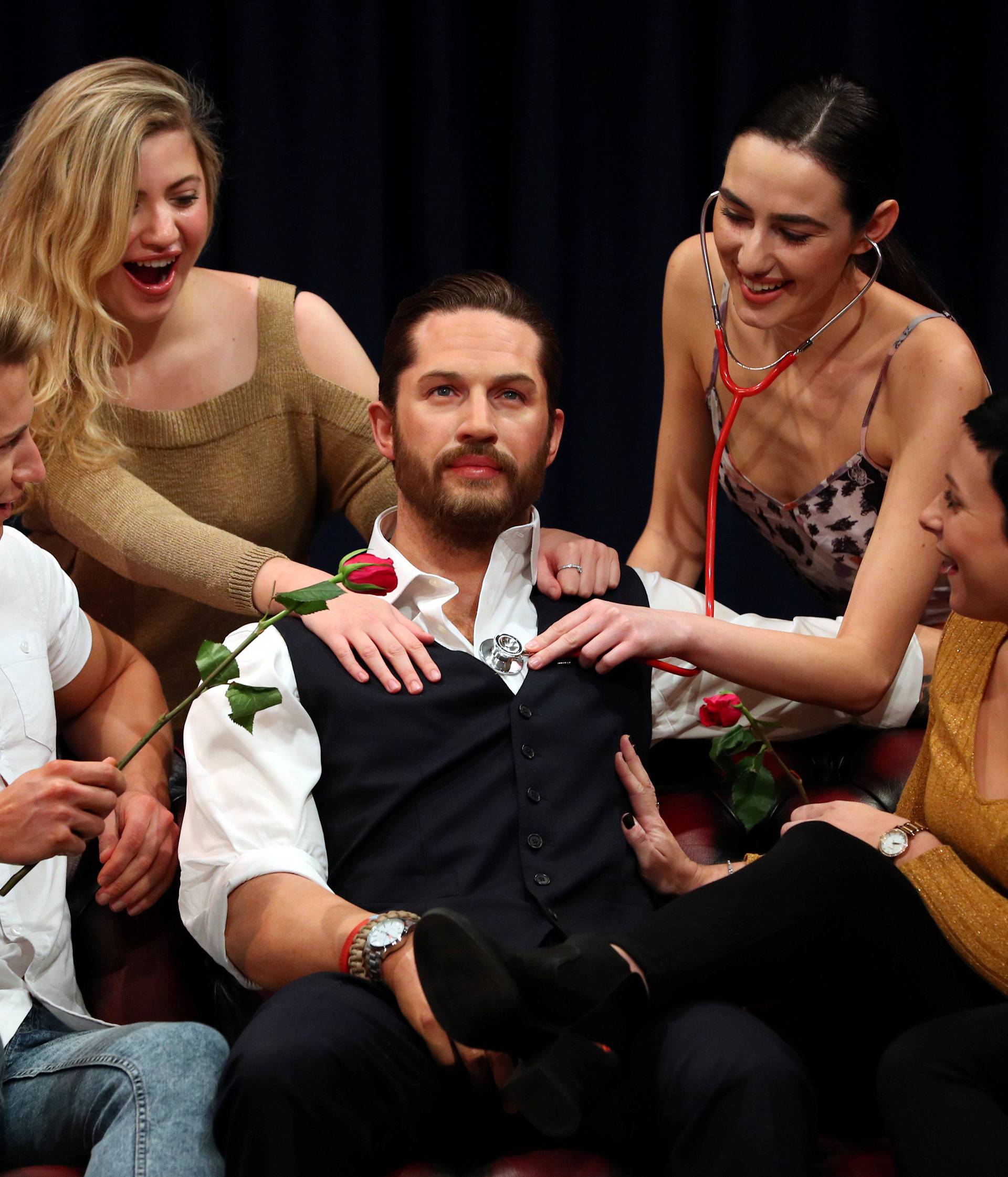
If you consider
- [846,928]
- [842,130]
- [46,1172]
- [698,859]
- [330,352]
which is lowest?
[46,1172]

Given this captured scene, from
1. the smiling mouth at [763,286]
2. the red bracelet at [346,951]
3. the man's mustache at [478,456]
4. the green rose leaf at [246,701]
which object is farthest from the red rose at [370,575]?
the smiling mouth at [763,286]

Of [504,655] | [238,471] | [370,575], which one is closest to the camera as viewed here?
[370,575]

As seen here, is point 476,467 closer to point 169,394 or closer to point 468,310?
point 468,310

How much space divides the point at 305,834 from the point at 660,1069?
0.52m

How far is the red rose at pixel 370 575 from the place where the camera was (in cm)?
157

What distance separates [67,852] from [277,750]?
1.02 ft

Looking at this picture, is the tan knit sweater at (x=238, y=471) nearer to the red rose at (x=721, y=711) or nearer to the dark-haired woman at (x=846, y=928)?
the red rose at (x=721, y=711)

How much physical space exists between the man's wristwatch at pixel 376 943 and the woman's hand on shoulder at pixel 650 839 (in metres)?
0.37

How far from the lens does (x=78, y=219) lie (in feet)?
6.98

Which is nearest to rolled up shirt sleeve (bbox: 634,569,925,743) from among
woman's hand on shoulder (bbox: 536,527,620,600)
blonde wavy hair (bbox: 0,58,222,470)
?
woman's hand on shoulder (bbox: 536,527,620,600)

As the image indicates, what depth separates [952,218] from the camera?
3105 mm

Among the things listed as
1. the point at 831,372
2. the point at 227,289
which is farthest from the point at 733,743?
the point at 227,289

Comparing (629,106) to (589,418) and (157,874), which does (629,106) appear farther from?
(157,874)

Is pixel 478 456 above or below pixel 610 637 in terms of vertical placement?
above
